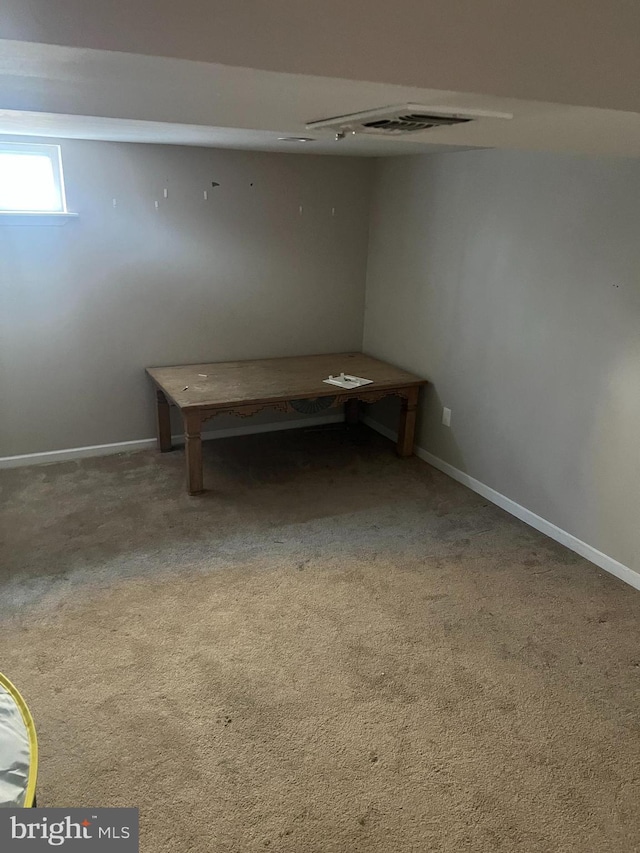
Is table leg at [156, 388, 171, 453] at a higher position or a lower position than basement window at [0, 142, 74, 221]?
lower

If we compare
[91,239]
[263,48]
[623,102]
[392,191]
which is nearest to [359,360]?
[392,191]

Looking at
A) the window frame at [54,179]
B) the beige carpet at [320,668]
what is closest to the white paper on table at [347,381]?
the beige carpet at [320,668]

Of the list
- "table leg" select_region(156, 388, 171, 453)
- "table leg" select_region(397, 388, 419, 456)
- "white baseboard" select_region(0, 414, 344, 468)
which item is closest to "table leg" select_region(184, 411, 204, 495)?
"table leg" select_region(156, 388, 171, 453)

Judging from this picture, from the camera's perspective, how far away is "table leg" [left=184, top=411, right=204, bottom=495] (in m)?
3.23

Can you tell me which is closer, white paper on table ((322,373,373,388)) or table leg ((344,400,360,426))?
white paper on table ((322,373,373,388))

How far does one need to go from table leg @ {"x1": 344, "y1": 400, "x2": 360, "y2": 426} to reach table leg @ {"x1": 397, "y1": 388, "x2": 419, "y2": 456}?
0.64m

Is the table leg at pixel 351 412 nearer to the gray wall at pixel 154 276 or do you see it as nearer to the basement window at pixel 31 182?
the gray wall at pixel 154 276

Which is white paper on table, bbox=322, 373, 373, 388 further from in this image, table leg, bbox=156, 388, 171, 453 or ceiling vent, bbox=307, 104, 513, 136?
ceiling vent, bbox=307, 104, 513, 136

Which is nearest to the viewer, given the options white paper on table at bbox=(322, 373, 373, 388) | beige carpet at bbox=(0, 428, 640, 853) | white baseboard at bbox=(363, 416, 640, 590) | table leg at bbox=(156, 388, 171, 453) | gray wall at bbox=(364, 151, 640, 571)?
beige carpet at bbox=(0, 428, 640, 853)

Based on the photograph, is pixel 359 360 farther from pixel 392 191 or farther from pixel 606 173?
pixel 606 173

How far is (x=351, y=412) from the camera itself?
459 centimetres

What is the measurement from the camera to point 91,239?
3584mm

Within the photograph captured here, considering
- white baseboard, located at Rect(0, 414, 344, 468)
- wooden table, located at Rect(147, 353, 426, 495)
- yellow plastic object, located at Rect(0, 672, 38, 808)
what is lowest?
white baseboard, located at Rect(0, 414, 344, 468)

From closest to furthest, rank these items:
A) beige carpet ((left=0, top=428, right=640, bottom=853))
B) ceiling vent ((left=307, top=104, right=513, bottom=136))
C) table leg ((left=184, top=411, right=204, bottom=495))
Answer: ceiling vent ((left=307, top=104, right=513, bottom=136)) < beige carpet ((left=0, top=428, right=640, bottom=853)) < table leg ((left=184, top=411, right=204, bottom=495))
